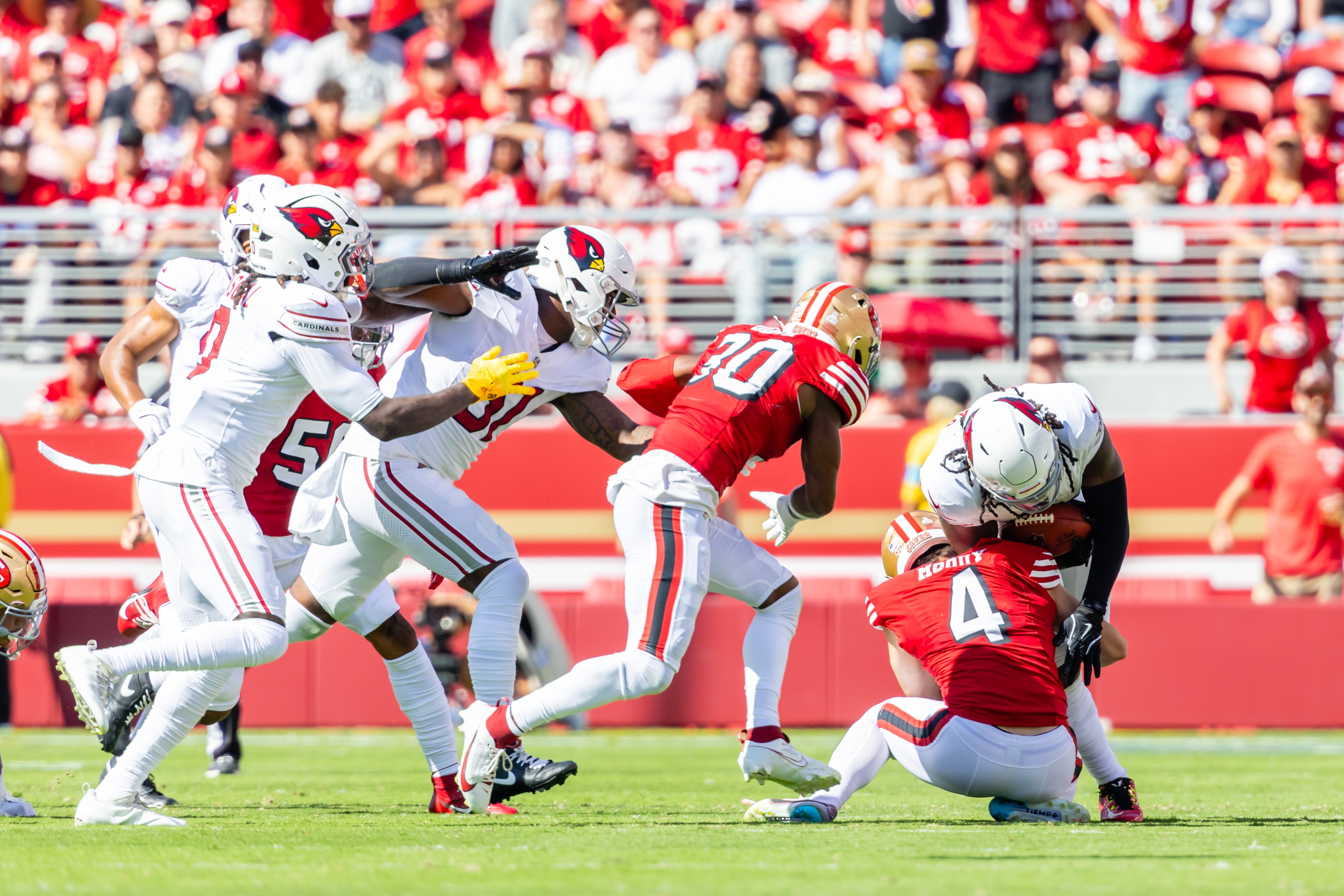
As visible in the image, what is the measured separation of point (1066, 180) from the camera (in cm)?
1466

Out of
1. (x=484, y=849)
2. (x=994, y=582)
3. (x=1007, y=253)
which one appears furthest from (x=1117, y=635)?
(x=1007, y=253)

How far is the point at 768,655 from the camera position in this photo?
620cm

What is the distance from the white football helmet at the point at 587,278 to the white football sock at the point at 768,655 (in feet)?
3.85

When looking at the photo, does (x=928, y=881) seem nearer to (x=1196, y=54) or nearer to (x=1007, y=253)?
(x=1007, y=253)

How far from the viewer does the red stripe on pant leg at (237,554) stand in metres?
5.73

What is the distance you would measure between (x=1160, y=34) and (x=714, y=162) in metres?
4.28

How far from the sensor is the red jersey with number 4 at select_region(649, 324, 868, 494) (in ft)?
19.8

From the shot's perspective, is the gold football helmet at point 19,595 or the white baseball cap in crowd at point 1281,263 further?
the white baseball cap in crowd at point 1281,263

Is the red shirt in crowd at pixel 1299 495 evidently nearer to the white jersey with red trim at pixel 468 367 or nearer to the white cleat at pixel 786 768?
the white jersey with red trim at pixel 468 367

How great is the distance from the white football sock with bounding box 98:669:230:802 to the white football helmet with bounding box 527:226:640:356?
69.7 inches

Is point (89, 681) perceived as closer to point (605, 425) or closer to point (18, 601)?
point (18, 601)

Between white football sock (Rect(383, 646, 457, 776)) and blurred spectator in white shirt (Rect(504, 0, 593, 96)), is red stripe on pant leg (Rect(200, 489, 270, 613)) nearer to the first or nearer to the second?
white football sock (Rect(383, 646, 457, 776))

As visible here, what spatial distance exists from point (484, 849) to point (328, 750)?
5.25 m

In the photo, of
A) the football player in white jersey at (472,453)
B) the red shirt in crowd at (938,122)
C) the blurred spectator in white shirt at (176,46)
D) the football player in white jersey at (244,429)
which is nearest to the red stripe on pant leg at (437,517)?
the football player in white jersey at (472,453)
